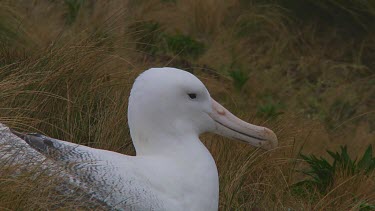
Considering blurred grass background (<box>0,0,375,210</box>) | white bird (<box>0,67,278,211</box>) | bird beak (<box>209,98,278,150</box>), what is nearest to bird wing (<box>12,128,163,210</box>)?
white bird (<box>0,67,278,211</box>)

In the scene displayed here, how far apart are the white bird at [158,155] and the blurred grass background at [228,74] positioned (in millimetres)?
355

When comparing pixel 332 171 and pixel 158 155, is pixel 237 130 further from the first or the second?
pixel 332 171

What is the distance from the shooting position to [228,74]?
7.86 metres

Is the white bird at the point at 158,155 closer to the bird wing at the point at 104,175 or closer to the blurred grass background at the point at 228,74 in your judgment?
the bird wing at the point at 104,175

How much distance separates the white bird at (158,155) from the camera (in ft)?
14.3

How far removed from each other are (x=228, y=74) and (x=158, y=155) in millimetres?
3312

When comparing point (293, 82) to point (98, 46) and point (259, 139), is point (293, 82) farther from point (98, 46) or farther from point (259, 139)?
point (259, 139)

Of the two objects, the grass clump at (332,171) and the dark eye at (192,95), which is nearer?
the dark eye at (192,95)

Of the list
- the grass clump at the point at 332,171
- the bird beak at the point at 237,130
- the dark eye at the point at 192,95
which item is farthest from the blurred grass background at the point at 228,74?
the dark eye at the point at 192,95

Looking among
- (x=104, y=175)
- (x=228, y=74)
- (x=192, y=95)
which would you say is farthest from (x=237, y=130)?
(x=228, y=74)

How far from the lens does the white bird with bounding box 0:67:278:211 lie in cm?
437

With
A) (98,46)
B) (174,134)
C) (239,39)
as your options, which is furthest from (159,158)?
(239,39)

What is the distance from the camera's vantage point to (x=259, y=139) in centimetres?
501

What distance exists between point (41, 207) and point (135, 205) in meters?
0.50
